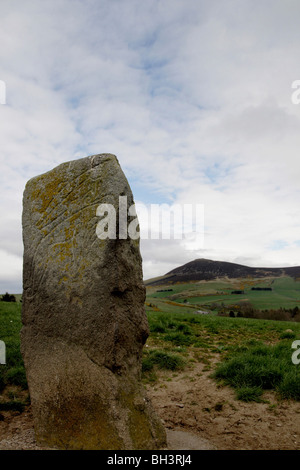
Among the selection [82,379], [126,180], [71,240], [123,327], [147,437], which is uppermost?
[126,180]

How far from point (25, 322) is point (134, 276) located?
6.47ft

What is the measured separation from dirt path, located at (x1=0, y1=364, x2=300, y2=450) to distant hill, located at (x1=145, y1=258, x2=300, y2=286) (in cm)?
9918

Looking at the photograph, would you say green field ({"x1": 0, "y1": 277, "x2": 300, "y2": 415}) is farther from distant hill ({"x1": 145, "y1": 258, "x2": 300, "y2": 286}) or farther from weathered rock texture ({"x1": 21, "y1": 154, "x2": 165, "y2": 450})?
distant hill ({"x1": 145, "y1": 258, "x2": 300, "y2": 286})

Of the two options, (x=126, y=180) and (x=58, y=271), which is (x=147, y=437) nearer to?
(x=58, y=271)

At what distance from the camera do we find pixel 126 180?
526 centimetres

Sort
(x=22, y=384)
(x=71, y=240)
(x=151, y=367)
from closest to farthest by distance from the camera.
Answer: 1. (x=71, y=240)
2. (x=22, y=384)
3. (x=151, y=367)

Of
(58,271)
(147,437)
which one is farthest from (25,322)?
(147,437)

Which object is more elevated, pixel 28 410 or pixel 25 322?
pixel 25 322

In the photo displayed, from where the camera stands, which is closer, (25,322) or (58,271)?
(58,271)

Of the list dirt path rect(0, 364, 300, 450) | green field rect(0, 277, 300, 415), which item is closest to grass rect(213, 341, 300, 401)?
green field rect(0, 277, 300, 415)

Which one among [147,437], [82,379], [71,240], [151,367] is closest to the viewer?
[147,437]

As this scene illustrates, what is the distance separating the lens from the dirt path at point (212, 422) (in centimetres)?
495

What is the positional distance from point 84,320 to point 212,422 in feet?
9.98
